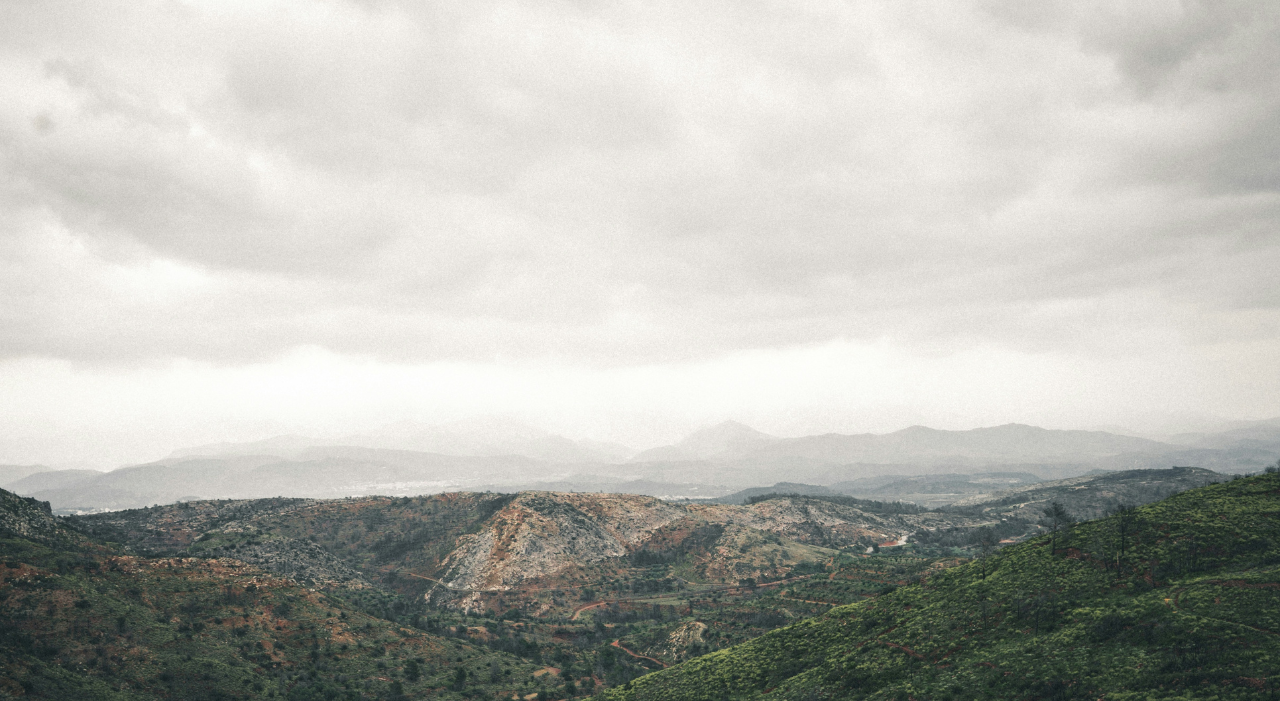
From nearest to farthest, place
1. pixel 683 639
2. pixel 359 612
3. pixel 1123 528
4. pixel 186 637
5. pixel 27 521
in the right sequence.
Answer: pixel 1123 528 < pixel 186 637 < pixel 27 521 < pixel 359 612 < pixel 683 639

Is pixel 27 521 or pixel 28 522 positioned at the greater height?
pixel 27 521

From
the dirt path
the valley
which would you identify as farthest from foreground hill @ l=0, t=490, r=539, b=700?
the dirt path

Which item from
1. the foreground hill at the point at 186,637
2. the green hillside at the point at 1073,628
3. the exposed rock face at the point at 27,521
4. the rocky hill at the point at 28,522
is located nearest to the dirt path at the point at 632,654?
the foreground hill at the point at 186,637

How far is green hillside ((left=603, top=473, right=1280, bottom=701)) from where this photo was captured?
41312 mm

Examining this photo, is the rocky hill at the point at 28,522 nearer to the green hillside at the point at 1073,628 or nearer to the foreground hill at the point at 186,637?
the foreground hill at the point at 186,637

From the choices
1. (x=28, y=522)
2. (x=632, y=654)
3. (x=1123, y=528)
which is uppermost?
(x=1123, y=528)

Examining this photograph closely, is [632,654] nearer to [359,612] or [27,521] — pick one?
[359,612]

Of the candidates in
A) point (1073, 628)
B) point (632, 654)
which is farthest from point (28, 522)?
point (1073, 628)

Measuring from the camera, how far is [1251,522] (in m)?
61.2

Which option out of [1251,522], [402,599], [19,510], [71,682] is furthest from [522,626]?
[1251,522]

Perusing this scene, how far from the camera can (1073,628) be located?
51.8m

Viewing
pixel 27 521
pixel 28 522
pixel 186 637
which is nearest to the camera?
pixel 186 637

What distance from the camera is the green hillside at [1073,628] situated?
136 feet

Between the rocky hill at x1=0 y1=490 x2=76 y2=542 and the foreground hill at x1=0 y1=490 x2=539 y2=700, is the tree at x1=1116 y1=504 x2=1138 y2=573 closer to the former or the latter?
the foreground hill at x1=0 y1=490 x2=539 y2=700
